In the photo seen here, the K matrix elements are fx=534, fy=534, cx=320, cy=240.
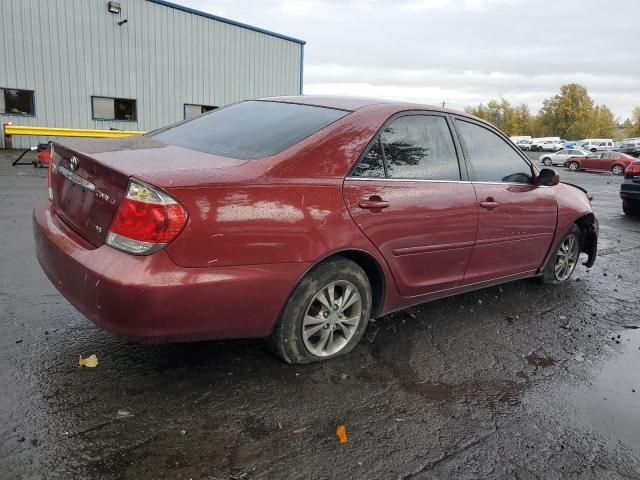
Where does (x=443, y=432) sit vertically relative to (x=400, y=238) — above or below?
below

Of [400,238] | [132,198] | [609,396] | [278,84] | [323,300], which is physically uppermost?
[278,84]

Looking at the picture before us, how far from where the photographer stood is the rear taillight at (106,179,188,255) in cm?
249

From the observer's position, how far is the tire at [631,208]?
35.6ft

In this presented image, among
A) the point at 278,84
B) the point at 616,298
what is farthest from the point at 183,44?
the point at 616,298

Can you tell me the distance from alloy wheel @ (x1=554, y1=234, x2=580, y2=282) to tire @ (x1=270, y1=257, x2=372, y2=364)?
8.90 ft

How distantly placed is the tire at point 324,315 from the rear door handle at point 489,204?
3.99 feet

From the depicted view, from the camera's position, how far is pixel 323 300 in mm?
3143

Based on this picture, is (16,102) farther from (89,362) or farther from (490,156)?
(490,156)

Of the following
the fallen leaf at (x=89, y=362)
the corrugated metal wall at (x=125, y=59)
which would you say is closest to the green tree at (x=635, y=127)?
the corrugated metal wall at (x=125, y=59)

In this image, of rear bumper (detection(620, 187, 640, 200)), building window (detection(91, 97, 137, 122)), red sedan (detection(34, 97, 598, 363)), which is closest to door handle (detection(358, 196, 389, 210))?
red sedan (detection(34, 97, 598, 363))

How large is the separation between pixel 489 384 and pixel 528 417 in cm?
Result: 36

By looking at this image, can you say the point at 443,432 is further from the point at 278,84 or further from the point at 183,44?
the point at 278,84

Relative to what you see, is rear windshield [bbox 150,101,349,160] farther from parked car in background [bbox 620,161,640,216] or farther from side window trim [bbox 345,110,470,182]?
parked car in background [bbox 620,161,640,216]

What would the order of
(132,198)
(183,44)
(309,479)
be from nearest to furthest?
(309,479), (132,198), (183,44)
